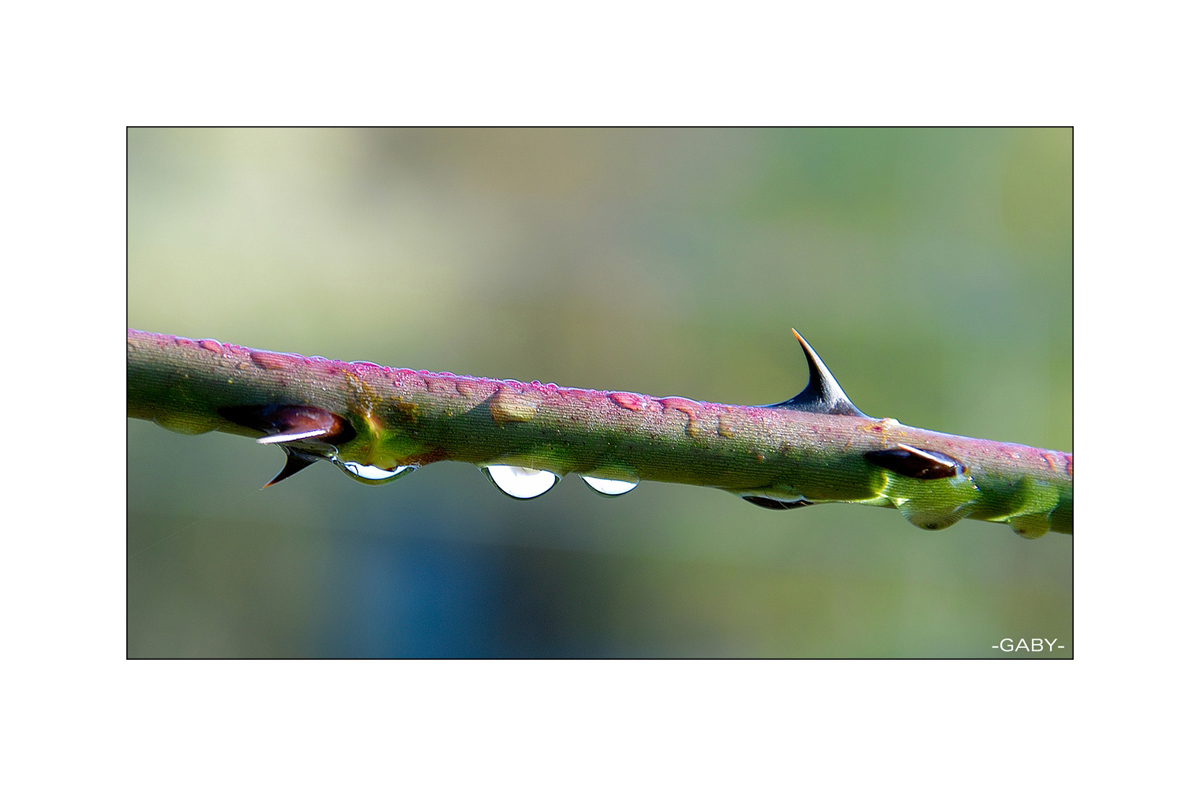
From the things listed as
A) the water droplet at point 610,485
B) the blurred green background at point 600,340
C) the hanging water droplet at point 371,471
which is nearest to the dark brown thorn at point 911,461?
the water droplet at point 610,485

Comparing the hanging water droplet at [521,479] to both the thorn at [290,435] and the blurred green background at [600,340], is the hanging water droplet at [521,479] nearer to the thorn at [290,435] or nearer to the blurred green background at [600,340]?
the thorn at [290,435]

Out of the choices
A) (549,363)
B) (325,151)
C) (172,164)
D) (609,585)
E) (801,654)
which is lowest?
(801,654)

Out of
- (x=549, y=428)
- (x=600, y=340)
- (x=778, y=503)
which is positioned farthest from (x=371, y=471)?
(x=600, y=340)

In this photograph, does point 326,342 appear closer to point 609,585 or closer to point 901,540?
point 609,585

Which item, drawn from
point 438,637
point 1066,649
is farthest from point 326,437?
point 438,637

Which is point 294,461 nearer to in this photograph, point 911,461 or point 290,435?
point 290,435

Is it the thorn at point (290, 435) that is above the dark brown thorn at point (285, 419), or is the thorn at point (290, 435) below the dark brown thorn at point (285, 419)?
below
